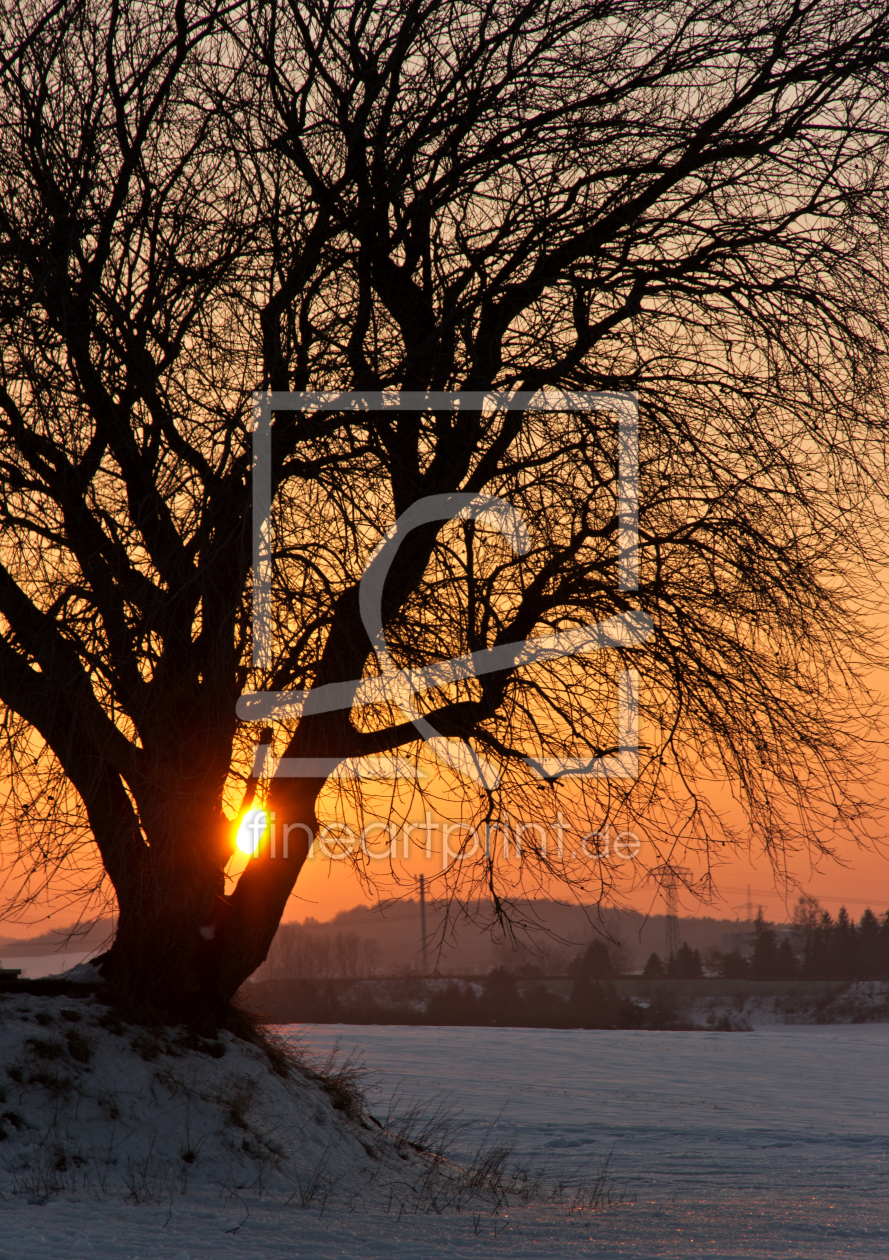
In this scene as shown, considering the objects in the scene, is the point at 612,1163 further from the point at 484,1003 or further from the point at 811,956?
the point at 811,956

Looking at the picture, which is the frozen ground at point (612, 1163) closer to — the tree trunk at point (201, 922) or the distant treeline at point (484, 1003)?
the tree trunk at point (201, 922)

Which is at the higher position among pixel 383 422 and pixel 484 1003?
pixel 383 422

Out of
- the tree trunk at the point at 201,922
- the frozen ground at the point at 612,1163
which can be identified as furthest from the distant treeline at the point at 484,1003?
the tree trunk at the point at 201,922

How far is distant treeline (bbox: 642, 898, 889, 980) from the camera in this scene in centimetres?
8581

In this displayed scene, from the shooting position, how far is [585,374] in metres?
7.48

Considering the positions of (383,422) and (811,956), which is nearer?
(383,422)

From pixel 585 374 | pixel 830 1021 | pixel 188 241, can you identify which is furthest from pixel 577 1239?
pixel 830 1021

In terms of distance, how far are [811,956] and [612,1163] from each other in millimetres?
85366

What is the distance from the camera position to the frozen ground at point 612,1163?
5.51 metres

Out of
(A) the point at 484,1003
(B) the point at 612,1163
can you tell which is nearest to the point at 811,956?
(A) the point at 484,1003

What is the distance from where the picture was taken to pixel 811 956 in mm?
88062

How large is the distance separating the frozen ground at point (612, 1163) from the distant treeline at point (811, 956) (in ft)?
200

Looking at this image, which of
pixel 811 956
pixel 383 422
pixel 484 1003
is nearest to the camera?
pixel 383 422

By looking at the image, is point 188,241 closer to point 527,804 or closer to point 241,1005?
point 527,804
